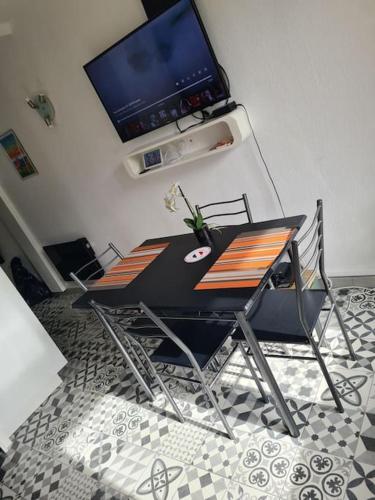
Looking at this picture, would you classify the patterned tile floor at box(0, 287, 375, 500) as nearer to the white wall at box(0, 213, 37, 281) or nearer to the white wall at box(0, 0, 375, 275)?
the white wall at box(0, 0, 375, 275)

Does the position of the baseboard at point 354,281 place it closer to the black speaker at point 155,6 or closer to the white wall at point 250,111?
the white wall at point 250,111

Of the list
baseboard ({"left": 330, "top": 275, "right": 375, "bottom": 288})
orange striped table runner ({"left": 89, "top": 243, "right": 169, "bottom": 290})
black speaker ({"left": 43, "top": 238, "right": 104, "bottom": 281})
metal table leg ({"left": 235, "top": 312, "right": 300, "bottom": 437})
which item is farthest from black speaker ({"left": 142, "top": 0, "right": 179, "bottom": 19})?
black speaker ({"left": 43, "top": 238, "right": 104, "bottom": 281})

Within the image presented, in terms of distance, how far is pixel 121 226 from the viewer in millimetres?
3398

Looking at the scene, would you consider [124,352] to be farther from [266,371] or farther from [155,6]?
[155,6]

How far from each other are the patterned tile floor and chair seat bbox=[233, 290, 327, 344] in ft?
1.52

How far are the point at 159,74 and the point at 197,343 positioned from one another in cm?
174

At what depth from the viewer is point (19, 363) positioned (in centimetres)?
238

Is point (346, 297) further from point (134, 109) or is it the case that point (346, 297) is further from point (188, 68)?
point (134, 109)

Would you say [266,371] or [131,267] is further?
[131,267]

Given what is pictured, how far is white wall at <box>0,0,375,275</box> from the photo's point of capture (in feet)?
6.19

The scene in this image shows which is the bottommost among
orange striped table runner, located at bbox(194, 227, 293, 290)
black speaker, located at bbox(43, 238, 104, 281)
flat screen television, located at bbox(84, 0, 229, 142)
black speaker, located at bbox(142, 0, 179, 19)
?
black speaker, located at bbox(43, 238, 104, 281)

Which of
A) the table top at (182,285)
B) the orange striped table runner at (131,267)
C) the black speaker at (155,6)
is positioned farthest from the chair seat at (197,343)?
the black speaker at (155,6)

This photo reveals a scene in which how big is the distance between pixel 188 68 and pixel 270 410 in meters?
2.06

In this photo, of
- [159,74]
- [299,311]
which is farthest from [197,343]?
[159,74]
